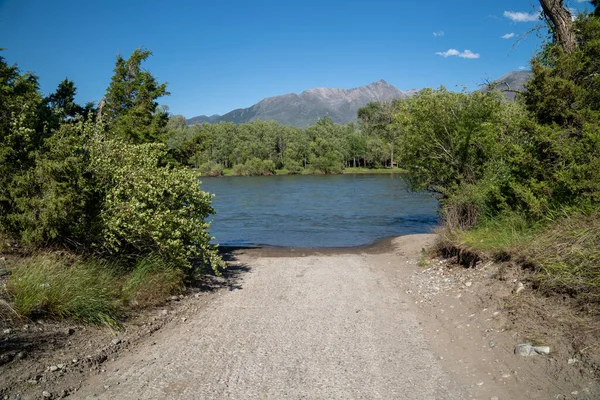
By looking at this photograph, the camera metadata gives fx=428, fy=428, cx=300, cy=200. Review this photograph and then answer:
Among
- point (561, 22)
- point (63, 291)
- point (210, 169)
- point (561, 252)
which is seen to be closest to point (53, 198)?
point (63, 291)

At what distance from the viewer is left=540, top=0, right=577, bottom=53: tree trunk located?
36.8ft

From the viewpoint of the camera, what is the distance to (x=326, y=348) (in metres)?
7.67

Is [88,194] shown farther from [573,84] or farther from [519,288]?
[573,84]

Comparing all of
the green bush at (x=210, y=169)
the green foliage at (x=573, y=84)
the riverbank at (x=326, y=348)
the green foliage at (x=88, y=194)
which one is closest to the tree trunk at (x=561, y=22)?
the green foliage at (x=573, y=84)

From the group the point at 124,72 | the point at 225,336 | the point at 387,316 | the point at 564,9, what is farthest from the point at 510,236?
the point at 124,72

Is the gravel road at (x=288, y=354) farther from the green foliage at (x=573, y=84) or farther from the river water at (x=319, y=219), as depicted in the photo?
the river water at (x=319, y=219)

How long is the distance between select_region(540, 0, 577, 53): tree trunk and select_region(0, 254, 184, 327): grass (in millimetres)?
11897

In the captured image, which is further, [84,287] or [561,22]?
[561,22]

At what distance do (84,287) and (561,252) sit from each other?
8.99 meters

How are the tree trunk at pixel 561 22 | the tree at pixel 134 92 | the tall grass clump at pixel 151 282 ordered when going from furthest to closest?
the tree at pixel 134 92
the tree trunk at pixel 561 22
the tall grass clump at pixel 151 282

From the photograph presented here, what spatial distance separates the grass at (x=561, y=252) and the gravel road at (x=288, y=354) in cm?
242

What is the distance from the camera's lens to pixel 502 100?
20.1 m

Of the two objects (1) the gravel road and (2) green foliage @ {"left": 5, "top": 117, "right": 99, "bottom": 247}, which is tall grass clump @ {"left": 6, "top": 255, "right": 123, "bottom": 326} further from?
(1) the gravel road

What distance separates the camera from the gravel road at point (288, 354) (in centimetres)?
614
